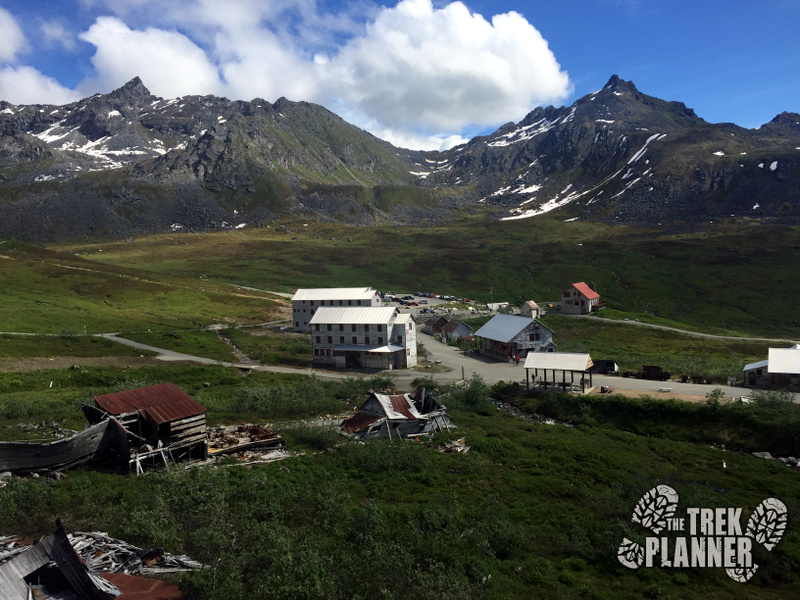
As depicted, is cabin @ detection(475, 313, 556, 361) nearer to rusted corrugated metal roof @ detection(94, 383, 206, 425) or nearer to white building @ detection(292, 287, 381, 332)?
white building @ detection(292, 287, 381, 332)

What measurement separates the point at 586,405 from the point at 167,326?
70.1 m

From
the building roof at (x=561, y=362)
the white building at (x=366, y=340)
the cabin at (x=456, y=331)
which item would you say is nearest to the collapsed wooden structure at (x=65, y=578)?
the building roof at (x=561, y=362)

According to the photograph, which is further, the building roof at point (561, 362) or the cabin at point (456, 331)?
the cabin at point (456, 331)

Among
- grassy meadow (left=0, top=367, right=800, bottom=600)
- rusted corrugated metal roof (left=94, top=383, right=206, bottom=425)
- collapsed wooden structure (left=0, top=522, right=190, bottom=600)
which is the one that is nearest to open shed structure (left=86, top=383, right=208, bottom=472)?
rusted corrugated metal roof (left=94, top=383, right=206, bottom=425)

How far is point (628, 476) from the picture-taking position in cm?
2948

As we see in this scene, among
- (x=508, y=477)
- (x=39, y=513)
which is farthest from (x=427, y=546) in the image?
(x=39, y=513)

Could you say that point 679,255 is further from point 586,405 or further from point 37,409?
point 37,409

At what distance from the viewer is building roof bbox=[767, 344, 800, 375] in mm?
48159

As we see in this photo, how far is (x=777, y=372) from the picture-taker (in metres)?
48.0

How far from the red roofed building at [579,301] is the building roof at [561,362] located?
59.9 metres

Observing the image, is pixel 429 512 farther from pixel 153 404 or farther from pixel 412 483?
pixel 153 404

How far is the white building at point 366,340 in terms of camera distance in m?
68.4

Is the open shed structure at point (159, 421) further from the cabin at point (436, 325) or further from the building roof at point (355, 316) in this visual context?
the cabin at point (436, 325)

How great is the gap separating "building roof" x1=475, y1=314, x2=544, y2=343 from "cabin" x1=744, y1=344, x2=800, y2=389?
25.5 meters
